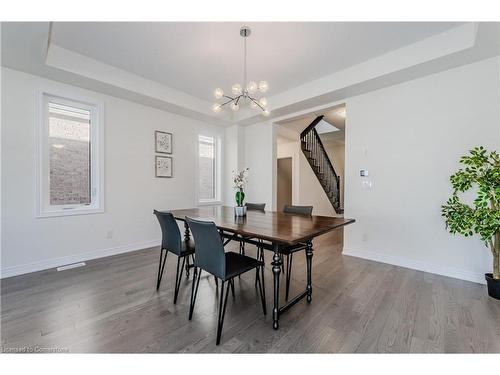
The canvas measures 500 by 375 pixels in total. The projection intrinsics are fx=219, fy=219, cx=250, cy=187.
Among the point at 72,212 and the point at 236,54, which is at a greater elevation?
the point at 236,54

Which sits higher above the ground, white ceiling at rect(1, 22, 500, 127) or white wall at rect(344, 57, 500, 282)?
white ceiling at rect(1, 22, 500, 127)

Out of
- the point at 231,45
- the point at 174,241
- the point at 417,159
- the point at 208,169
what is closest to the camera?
the point at 174,241

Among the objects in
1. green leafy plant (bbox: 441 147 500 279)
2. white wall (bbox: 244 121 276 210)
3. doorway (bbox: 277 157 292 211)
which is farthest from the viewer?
doorway (bbox: 277 157 292 211)

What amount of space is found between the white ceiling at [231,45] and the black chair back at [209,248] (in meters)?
2.08

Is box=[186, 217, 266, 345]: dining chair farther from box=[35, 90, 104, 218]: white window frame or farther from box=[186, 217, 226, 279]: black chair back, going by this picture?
box=[35, 90, 104, 218]: white window frame

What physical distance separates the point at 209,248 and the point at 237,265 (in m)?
0.30

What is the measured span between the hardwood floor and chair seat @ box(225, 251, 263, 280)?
421 millimetres

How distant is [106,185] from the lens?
343cm

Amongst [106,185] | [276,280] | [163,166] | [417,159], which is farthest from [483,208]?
[106,185]

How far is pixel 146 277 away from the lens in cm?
262

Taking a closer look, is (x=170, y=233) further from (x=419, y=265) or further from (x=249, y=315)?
(x=419, y=265)

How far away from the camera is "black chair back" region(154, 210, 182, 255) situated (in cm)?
213

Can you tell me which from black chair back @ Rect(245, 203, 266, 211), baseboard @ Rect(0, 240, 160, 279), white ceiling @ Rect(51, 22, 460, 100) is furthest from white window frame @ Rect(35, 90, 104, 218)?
black chair back @ Rect(245, 203, 266, 211)
